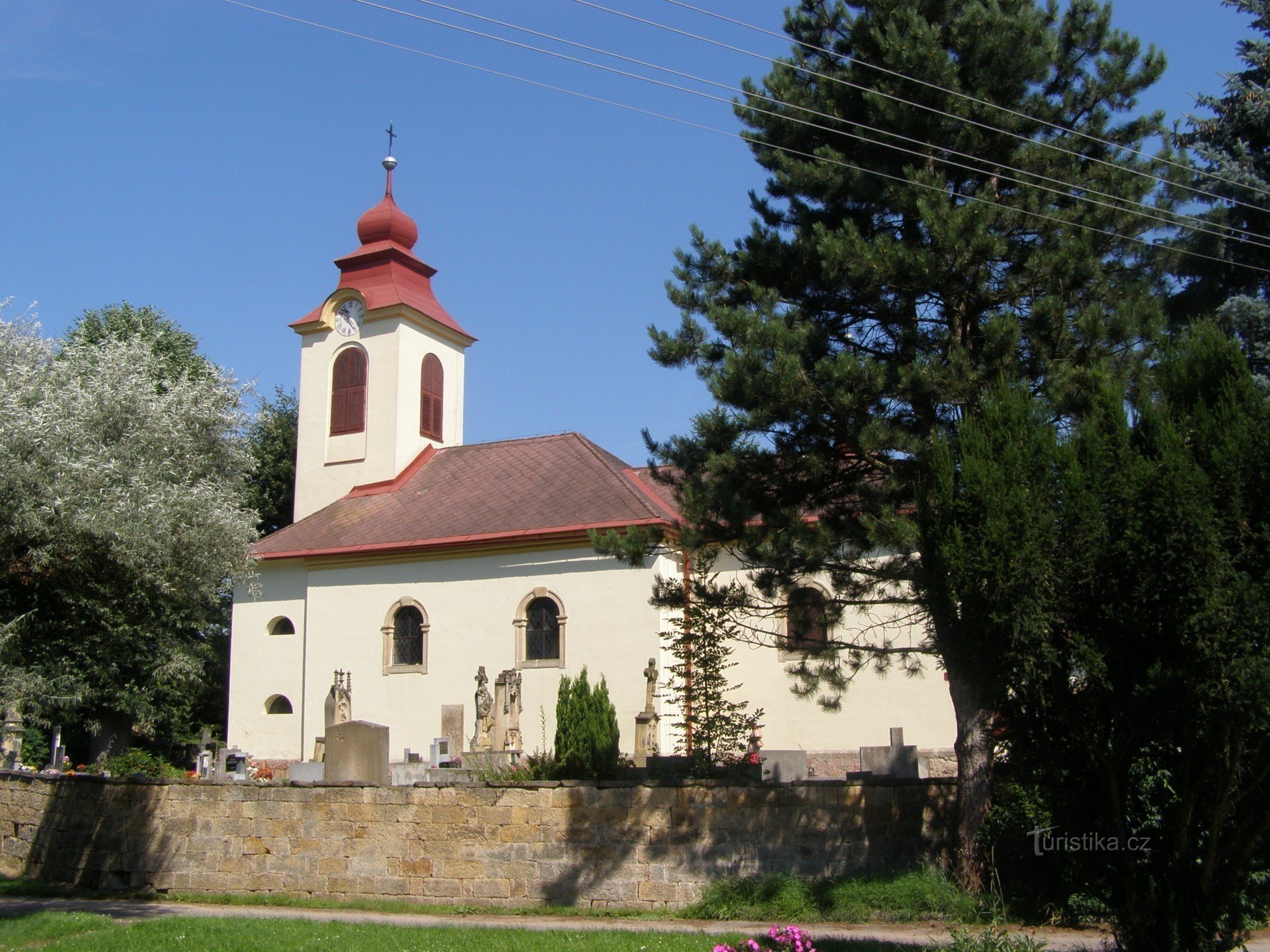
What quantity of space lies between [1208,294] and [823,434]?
208 inches

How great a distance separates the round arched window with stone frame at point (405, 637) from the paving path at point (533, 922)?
10488 millimetres

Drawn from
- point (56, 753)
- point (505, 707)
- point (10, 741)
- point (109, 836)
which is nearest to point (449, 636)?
point (505, 707)

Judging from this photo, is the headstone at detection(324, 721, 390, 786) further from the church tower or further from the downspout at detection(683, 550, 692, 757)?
the church tower

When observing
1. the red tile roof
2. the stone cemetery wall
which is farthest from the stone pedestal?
the red tile roof

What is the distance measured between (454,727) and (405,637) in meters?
3.96

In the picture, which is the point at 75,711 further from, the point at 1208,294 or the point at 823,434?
the point at 1208,294

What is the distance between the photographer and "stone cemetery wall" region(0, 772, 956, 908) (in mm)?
12453

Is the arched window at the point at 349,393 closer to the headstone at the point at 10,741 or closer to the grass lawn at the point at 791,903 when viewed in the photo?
the headstone at the point at 10,741

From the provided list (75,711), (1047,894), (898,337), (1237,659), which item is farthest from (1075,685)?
(75,711)

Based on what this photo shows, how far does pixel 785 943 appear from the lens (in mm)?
7926

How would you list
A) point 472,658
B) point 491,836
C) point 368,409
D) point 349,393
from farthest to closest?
point 349,393
point 368,409
point 472,658
point 491,836

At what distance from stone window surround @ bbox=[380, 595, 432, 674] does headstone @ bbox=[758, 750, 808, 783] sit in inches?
432

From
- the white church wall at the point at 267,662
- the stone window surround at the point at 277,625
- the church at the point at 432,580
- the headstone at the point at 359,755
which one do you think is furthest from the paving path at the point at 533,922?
the stone window surround at the point at 277,625

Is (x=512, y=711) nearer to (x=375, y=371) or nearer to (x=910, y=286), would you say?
(x=910, y=286)
